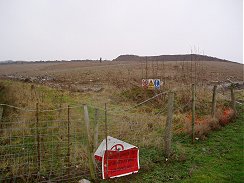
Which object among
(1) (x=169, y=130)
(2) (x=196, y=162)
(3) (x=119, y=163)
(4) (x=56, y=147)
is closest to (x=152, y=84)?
(1) (x=169, y=130)

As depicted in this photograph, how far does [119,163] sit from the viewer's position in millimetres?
6039

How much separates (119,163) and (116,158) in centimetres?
14

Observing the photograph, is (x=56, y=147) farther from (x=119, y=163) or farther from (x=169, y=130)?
(x=169, y=130)

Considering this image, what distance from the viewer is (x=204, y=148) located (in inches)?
309

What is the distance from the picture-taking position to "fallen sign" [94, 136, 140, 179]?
588 cm

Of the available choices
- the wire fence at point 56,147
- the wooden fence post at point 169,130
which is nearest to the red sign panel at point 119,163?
the wire fence at point 56,147

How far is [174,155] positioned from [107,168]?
208 centimetres

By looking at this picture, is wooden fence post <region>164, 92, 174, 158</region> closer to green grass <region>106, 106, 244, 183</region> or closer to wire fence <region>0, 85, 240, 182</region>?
green grass <region>106, 106, 244, 183</region>

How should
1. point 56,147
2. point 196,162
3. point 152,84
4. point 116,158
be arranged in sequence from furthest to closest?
point 152,84, point 56,147, point 196,162, point 116,158

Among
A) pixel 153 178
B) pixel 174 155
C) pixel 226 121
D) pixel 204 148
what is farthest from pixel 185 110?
pixel 153 178

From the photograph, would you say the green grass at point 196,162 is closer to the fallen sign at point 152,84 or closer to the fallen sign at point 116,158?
the fallen sign at point 116,158

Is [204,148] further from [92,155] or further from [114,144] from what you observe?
[92,155]

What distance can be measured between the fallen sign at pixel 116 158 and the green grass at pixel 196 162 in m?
0.16

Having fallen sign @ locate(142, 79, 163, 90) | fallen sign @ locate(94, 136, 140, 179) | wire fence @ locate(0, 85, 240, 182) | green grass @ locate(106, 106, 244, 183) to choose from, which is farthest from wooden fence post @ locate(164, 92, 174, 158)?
fallen sign @ locate(142, 79, 163, 90)
